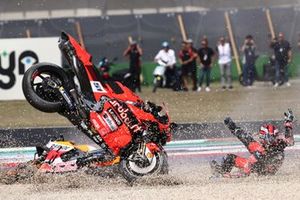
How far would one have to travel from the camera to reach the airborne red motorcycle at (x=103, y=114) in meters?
8.25

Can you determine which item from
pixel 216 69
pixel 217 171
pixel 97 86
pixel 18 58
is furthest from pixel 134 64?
pixel 97 86

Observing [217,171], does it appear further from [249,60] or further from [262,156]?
[249,60]

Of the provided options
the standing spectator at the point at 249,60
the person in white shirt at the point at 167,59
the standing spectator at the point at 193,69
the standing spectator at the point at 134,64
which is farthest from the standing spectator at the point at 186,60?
the standing spectator at the point at 249,60

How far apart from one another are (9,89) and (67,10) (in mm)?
6214

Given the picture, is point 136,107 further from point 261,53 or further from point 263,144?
point 261,53

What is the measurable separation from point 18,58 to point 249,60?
7706mm

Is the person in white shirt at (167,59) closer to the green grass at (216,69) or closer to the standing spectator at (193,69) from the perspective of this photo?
the standing spectator at (193,69)

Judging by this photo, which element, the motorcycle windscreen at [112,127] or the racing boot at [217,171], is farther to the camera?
the racing boot at [217,171]

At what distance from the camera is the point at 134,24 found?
26234mm

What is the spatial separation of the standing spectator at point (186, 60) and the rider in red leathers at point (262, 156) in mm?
14364

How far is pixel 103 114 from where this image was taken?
8289 millimetres

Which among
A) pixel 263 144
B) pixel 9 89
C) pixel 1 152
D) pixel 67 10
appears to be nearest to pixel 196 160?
pixel 263 144

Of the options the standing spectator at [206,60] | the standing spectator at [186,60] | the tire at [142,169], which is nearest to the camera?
the tire at [142,169]

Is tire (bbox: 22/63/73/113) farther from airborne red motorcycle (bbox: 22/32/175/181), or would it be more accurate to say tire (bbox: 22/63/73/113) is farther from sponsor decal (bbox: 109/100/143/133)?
sponsor decal (bbox: 109/100/143/133)
